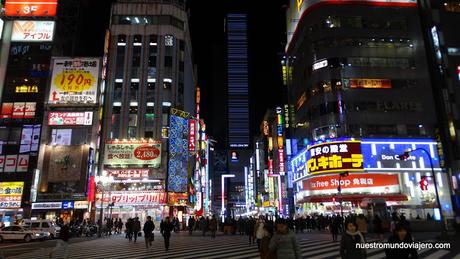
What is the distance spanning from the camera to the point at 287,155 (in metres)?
50.4

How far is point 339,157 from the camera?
35.0 meters

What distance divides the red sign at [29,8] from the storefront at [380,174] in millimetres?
39481

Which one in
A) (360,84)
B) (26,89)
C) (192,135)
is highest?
(26,89)

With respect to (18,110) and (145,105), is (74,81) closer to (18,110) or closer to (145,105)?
(18,110)

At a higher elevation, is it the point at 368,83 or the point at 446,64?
the point at 446,64

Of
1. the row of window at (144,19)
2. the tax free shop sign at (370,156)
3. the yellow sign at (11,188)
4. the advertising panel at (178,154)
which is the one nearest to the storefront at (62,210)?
the yellow sign at (11,188)

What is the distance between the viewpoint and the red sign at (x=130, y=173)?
43.5 metres

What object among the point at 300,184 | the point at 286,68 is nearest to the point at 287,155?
the point at 300,184

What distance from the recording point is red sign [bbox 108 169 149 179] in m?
43.5

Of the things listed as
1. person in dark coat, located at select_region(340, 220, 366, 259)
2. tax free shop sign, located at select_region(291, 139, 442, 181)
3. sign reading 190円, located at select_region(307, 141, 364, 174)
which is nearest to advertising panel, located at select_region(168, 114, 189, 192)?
tax free shop sign, located at select_region(291, 139, 442, 181)

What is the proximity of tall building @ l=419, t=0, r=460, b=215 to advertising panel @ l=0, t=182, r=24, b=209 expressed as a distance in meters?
46.8

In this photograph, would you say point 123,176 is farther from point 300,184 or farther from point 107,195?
point 300,184

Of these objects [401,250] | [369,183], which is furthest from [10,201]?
[401,250]

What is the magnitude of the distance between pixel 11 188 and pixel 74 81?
1432 cm
